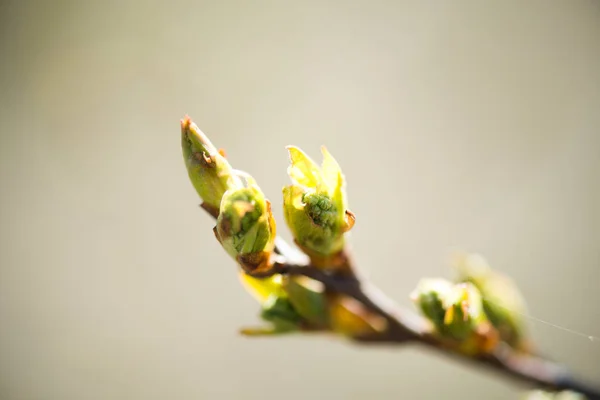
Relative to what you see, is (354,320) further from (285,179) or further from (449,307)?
(285,179)

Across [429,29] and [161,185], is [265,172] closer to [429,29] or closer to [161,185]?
[161,185]

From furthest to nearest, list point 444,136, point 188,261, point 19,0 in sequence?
point 19,0 < point 444,136 < point 188,261

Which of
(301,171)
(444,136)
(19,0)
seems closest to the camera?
(301,171)

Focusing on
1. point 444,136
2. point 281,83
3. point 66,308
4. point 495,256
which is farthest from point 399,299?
point 66,308

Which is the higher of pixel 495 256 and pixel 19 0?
pixel 19 0

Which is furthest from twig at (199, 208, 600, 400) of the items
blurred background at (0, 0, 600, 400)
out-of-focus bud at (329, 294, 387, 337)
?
blurred background at (0, 0, 600, 400)

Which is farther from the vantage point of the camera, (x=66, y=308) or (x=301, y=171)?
(x=66, y=308)

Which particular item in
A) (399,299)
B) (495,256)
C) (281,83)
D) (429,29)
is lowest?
(399,299)
